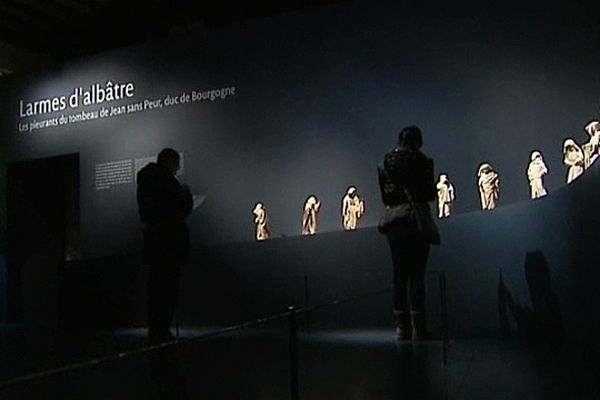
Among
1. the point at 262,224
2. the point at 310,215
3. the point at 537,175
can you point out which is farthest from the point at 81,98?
the point at 537,175

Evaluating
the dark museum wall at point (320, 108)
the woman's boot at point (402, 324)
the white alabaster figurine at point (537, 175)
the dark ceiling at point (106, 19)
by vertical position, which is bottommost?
the woman's boot at point (402, 324)

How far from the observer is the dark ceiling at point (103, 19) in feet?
30.3

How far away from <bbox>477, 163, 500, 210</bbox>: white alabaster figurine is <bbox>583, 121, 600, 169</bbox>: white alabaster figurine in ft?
2.43

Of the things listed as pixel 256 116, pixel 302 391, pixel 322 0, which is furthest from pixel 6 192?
pixel 302 391

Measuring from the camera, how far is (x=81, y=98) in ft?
29.0

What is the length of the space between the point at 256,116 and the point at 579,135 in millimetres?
3113

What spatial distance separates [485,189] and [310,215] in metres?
1.73

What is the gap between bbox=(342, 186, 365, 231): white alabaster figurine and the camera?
679 cm

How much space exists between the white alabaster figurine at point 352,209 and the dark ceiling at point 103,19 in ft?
9.48

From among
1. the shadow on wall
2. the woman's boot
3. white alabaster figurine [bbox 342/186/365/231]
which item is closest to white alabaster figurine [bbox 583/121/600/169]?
the shadow on wall

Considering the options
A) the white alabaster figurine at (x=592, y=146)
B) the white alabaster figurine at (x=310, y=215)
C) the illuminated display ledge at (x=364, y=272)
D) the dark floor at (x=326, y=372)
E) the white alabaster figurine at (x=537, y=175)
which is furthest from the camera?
the white alabaster figurine at (x=310, y=215)

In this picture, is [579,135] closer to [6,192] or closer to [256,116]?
[256,116]

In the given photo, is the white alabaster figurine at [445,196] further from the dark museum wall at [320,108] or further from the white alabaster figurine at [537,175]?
the white alabaster figurine at [537,175]

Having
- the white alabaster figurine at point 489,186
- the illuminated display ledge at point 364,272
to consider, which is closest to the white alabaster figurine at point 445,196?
the white alabaster figurine at point 489,186
